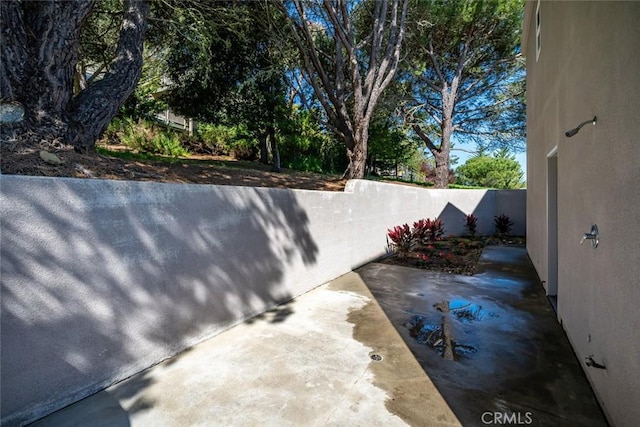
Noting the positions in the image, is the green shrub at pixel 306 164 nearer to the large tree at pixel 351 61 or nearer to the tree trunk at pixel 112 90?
the large tree at pixel 351 61

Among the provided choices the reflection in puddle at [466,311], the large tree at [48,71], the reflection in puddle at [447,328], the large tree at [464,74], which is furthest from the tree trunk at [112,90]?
the large tree at [464,74]

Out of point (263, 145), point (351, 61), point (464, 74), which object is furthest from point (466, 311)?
point (464, 74)

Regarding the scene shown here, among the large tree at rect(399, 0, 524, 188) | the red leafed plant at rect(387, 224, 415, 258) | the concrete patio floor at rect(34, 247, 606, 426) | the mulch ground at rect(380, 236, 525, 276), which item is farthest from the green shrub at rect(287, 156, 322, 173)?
the concrete patio floor at rect(34, 247, 606, 426)

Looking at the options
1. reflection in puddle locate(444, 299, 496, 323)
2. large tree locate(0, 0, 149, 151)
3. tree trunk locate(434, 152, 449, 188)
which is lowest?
reflection in puddle locate(444, 299, 496, 323)

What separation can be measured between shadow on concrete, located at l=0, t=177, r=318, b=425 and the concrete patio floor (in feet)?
0.54

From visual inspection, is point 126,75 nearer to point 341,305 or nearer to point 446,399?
point 341,305

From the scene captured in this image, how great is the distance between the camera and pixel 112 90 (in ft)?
14.9

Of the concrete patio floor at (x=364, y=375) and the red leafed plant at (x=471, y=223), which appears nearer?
the concrete patio floor at (x=364, y=375)

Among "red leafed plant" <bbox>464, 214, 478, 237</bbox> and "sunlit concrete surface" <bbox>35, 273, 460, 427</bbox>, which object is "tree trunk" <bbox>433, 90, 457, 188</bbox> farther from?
"sunlit concrete surface" <bbox>35, 273, 460, 427</bbox>

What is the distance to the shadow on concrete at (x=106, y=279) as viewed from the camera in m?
2.00

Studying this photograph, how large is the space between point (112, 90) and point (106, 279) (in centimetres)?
339

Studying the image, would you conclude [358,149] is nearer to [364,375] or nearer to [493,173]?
[364,375]

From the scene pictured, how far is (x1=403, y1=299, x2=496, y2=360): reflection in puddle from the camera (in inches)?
126

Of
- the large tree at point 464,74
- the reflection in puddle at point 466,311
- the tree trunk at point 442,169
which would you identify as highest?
the large tree at point 464,74
